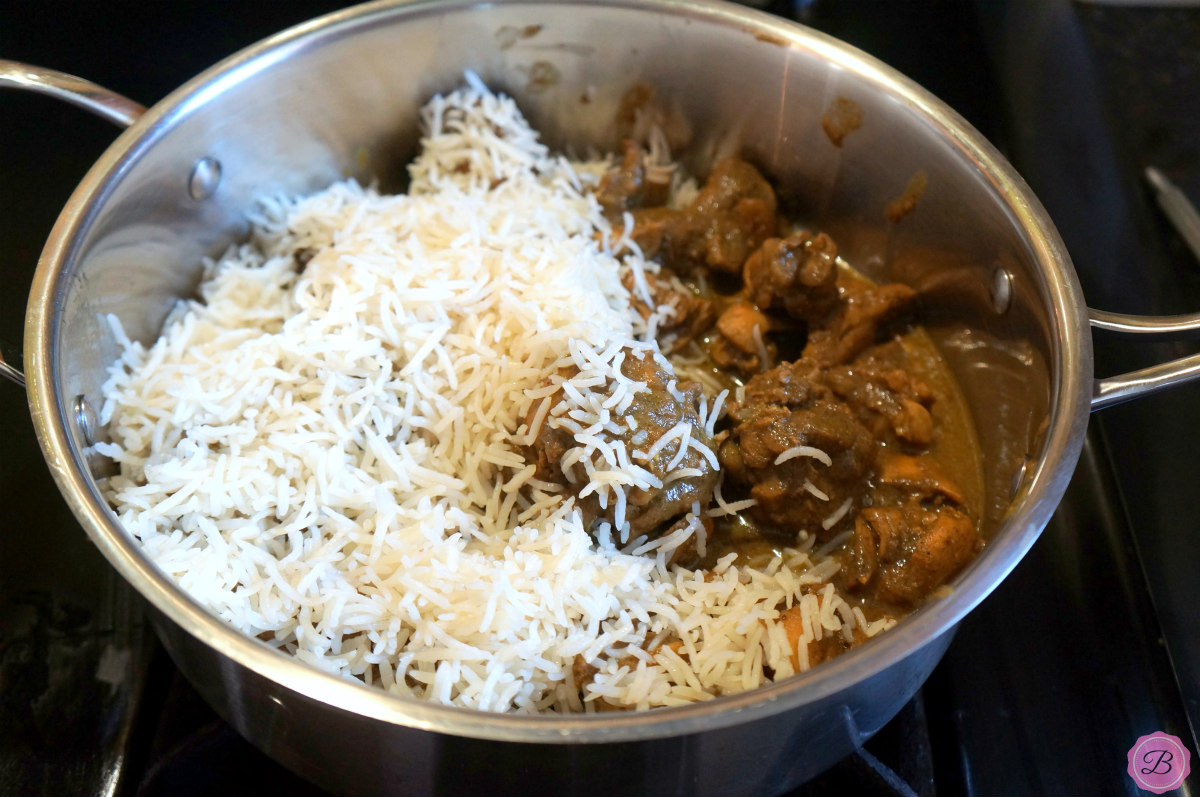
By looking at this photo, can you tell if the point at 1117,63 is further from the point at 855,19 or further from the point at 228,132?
the point at 228,132

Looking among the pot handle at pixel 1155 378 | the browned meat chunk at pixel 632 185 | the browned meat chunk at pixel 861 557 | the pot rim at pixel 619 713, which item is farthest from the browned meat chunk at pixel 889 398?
the browned meat chunk at pixel 632 185

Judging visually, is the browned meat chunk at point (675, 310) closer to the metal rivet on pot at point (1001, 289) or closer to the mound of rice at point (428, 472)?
the mound of rice at point (428, 472)

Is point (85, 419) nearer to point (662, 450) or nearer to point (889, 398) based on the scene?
point (662, 450)

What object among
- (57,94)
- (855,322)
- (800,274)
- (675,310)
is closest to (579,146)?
(675,310)

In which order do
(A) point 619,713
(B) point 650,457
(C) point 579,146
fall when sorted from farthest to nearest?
(C) point 579,146 < (B) point 650,457 < (A) point 619,713

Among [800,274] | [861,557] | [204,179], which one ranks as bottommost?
[861,557]

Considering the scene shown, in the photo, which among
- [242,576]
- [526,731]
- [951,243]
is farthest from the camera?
[951,243]

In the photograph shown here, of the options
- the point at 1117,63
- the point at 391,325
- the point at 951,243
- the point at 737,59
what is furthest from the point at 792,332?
the point at 1117,63
